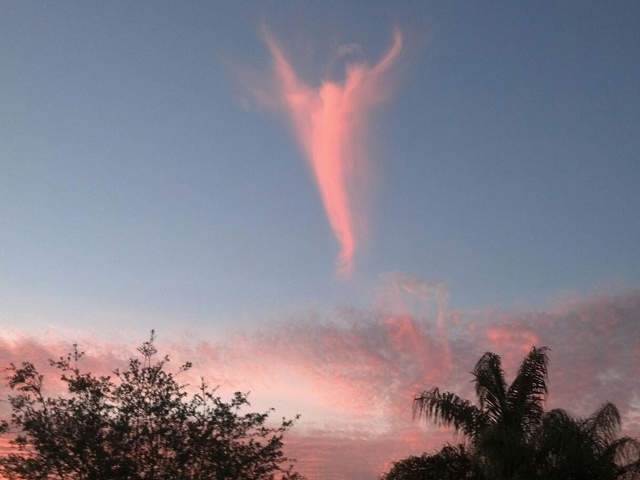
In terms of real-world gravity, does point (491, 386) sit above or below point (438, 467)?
above

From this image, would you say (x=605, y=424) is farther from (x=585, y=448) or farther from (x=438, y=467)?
(x=438, y=467)

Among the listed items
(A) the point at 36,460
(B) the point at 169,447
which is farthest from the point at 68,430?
(B) the point at 169,447

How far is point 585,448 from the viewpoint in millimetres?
25562

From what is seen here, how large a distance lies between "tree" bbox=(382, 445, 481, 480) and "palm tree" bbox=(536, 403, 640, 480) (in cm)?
305

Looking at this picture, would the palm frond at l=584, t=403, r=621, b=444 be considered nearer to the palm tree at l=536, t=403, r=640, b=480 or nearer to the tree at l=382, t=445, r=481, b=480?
the palm tree at l=536, t=403, r=640, b=480

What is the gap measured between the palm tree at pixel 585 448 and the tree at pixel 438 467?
10.0ft

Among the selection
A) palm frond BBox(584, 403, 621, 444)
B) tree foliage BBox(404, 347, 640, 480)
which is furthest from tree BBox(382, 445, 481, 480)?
palm frond BBox(584, 403, 621, 444)

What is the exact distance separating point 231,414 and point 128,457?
12.6ft

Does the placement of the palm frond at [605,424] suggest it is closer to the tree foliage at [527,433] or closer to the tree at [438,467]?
the tree foliage at [527,433]

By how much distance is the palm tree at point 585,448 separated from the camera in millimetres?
25297

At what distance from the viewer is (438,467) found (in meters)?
27.7

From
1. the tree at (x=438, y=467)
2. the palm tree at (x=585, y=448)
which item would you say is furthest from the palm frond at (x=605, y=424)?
the tree at (x=438, y=467)

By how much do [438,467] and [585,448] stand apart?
18.7 feet

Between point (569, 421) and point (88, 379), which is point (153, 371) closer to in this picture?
point (88, 379)
